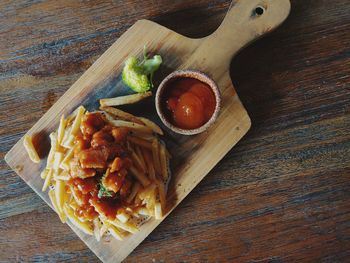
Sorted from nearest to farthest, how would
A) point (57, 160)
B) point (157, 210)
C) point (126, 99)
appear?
point (57, 160) < point (157, 210) < point (126, 99)

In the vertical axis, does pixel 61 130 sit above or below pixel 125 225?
above

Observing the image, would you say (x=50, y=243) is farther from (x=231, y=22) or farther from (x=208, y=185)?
(x=231, y=22)

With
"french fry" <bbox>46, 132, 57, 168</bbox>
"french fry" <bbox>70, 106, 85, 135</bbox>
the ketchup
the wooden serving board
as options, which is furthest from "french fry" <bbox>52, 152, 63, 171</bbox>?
the ketchup

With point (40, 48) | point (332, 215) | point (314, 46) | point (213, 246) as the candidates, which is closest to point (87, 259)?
point (213, 246)

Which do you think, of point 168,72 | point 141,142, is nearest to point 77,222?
point 141,142

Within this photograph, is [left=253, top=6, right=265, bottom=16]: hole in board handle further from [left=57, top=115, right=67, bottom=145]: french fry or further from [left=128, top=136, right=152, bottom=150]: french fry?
[left=57, top=115, right=67, bottom=145]: french fry

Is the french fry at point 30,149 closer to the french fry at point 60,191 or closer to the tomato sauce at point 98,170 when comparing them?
the french fry at point 60,191

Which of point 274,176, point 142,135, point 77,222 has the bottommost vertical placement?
point 274,176

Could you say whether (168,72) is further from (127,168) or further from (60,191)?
(60,191)
